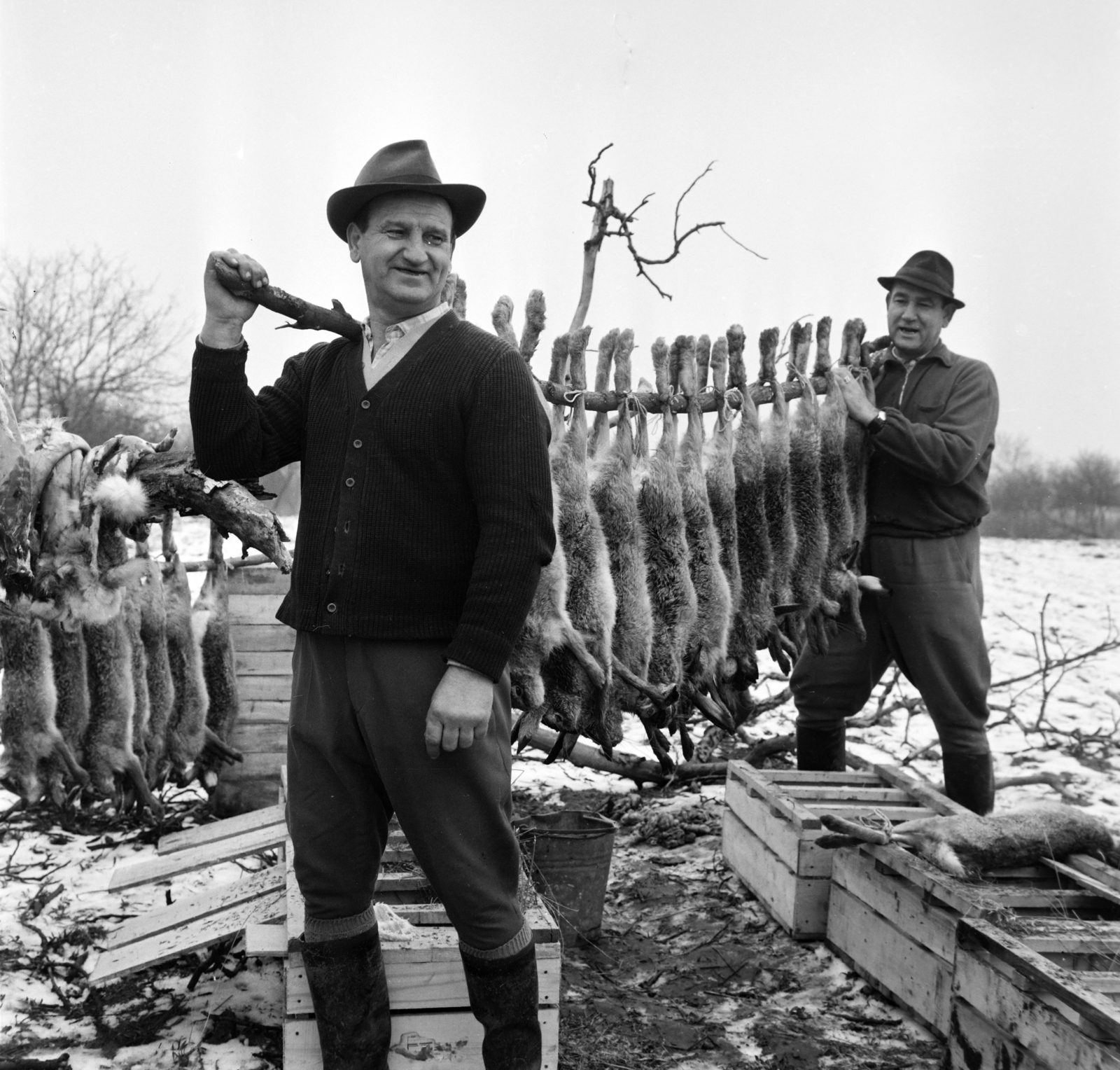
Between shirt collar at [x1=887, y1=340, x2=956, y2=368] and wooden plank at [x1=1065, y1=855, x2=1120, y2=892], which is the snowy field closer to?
wooden plank at [x1=1065, y1=855, x2=1120, y2=892]

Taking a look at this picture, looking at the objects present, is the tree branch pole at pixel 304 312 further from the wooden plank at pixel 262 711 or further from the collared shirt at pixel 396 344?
the wooden plank at pixel 262 711

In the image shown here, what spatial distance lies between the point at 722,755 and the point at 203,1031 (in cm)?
398

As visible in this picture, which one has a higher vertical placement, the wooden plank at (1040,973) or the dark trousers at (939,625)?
the dark trousers at (939,625)

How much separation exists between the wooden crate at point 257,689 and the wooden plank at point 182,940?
5.70ft

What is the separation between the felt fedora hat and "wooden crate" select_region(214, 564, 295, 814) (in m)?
3.18

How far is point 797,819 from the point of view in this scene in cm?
433

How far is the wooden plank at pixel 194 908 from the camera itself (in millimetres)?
3559

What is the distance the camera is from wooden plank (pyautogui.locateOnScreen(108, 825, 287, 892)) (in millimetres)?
4082

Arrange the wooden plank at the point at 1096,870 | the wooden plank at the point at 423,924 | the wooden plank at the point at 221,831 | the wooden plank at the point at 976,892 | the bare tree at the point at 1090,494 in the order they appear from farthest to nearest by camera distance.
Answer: the bare tree at the point at 1090,494 < the wooden plank at the point at 221,831 < the wooden plank at the point at 1096,870 < the wooden plank at the point at 976,892 < the wooden plank at the point at 423,924

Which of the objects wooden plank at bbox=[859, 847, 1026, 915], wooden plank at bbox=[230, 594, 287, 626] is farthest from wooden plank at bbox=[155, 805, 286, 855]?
wooden plank at bbox=[859, 847, 1026, 915]

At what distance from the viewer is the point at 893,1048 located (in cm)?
347

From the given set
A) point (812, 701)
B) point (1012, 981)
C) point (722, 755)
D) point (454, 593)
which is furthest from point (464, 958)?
point (722, 755)

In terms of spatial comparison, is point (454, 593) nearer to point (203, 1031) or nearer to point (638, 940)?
point (203, 1031)

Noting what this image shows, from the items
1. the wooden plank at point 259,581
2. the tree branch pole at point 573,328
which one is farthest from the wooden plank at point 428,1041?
the wooden plank at point 259,581
